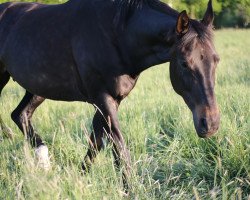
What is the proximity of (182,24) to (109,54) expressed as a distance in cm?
76

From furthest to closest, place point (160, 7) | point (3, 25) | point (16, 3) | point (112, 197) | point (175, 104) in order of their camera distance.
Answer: point (175, 104) → point (16, 3) → point (3, 25) → point (160, 7) → point (112, 197)

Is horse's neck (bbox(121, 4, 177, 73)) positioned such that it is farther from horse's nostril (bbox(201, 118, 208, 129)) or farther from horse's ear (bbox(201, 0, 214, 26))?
horse's nostril (bbox(201, 118, 208, 129))

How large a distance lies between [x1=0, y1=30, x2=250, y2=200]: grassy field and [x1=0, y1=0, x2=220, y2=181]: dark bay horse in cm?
23

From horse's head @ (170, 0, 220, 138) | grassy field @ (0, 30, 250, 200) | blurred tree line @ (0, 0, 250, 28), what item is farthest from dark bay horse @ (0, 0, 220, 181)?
blurred tree line @ (0, 0, 250, 28)

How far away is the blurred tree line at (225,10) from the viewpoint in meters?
26.0

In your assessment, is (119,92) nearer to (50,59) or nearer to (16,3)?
(50,59)

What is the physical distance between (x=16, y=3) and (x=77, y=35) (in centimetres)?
168

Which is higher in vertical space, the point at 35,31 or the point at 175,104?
the point at 35,31

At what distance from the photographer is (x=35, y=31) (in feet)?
13.9

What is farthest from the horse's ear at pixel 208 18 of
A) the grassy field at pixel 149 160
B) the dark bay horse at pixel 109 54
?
the grassy field at pixel 149 160

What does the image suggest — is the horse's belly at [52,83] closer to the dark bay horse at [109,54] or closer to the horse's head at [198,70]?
the dark bay horse at [109,54]

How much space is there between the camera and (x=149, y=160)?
11.0 ft

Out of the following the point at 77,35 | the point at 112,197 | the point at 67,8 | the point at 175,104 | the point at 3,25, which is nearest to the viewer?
the point at 112,197

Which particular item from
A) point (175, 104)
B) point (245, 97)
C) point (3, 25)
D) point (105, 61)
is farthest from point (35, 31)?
point (245, 97)
